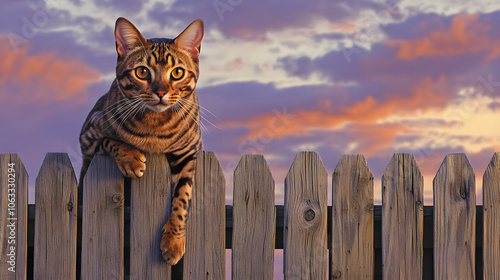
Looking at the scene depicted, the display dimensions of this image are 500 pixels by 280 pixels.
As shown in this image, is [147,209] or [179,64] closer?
[179,64]

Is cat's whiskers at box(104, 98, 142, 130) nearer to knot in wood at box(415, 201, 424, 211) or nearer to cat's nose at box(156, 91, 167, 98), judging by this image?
cat's nose at box(156, 91, 167, 98)

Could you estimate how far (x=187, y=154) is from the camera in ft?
14.1

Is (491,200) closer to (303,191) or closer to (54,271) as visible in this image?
(303,191)

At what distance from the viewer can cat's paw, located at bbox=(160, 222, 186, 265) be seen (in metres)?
4.14

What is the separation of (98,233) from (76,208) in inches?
9.9

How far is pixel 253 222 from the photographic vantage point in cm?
420

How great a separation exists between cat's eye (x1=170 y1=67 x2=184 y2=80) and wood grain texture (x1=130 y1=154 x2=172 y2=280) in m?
0.64

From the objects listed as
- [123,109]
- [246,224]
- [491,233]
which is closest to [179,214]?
[246,224]

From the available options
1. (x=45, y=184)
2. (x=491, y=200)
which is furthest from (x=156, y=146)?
(x=491, y=200)

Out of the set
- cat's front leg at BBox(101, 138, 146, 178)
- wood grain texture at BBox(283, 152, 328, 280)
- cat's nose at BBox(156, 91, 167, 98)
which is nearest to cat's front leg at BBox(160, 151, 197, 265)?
cat's front leg at BBox(101, 138, 146, 178)

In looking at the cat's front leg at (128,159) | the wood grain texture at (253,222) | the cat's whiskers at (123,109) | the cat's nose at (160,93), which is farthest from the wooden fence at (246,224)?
the cat's nose at (160,93)

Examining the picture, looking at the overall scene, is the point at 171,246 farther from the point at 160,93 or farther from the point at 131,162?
the point at 160,93

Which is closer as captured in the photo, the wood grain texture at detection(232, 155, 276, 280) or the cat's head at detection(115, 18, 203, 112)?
the cat's head at detection(115, 18, 203, 112)

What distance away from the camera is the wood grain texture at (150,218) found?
13.9ft
